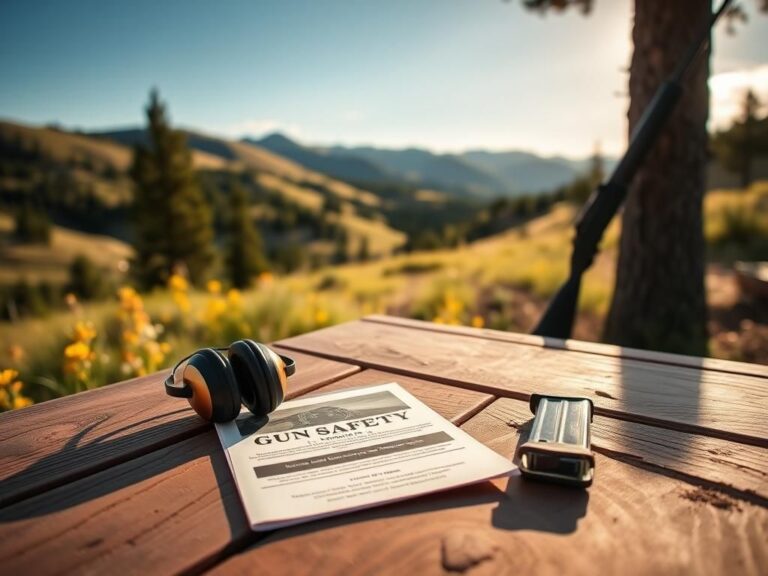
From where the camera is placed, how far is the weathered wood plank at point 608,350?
1.22m

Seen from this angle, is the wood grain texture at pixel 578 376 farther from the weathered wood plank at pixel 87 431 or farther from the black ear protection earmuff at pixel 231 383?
the black ear protection earmuff at pixel 231 383

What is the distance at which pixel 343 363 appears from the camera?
1.36 meters

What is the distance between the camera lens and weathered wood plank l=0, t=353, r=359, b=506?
0.79 meters

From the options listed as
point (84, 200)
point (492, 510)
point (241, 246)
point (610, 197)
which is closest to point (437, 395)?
point (492, 510)

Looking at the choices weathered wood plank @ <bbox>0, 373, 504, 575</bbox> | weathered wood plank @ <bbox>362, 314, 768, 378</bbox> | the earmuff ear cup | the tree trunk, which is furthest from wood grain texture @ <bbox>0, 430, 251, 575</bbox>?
the tree trunk

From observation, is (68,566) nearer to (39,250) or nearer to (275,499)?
(275,499)

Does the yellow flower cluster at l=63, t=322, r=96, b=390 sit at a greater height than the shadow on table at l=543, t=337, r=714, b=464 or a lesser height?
lesser

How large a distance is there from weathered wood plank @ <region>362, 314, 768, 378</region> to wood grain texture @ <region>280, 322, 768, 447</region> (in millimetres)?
33

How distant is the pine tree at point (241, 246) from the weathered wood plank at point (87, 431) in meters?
34.5

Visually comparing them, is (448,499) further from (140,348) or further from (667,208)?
(667,208)

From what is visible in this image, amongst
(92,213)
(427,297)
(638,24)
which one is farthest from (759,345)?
(92,213)

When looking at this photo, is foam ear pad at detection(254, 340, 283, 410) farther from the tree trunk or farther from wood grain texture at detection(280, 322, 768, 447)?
the tree trunk

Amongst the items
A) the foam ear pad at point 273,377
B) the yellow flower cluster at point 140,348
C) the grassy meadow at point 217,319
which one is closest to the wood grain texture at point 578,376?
the foam ear pad at point 273,377

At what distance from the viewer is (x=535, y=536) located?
60 centimetres
